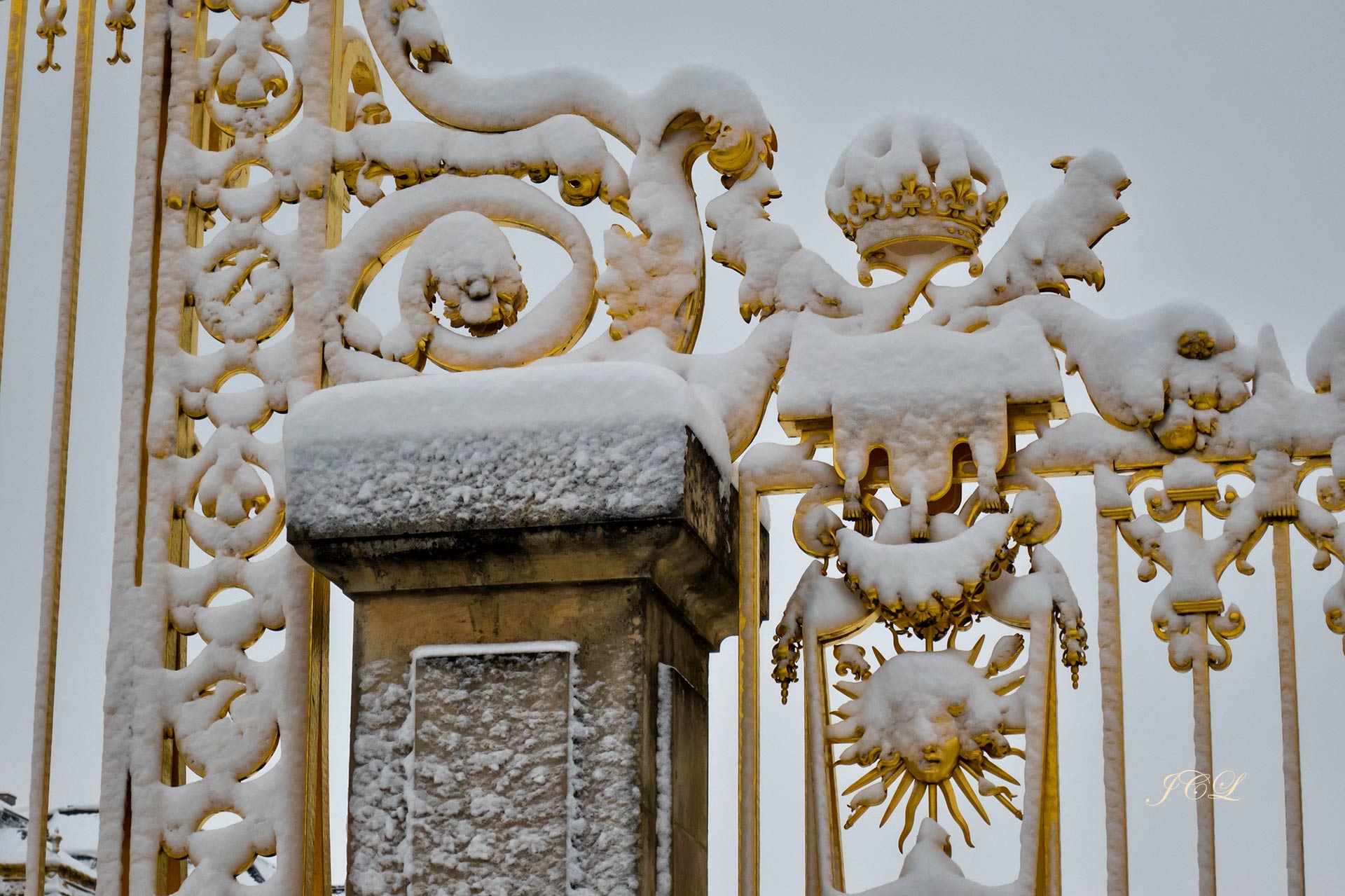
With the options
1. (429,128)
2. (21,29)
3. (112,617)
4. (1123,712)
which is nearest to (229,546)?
(112,617)

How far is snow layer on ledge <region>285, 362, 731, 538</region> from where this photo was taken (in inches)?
130

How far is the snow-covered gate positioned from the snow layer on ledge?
0.36m

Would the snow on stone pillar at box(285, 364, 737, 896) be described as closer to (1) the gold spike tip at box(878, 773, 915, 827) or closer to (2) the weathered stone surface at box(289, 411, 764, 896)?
(2) the weathered stone surface at box(289, 411, 764, 896)

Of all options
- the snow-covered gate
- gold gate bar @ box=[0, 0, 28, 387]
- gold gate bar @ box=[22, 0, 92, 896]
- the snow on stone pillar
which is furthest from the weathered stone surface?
gold gate bar @ box=[0, 0, 28, 387]

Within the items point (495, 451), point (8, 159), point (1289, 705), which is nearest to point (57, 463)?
point (8, 159)

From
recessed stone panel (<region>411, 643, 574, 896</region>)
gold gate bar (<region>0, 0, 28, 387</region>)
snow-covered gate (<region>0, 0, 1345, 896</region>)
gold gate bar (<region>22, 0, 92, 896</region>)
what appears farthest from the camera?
gold gate bar (<region>0, 0, 28, 387</region>)

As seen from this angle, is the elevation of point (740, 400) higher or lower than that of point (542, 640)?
higher

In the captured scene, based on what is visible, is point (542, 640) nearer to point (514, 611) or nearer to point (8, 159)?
point (514, 611)

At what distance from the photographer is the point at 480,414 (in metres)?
3.39

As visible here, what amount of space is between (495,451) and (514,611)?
27 centimetres

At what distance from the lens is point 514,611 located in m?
3.37

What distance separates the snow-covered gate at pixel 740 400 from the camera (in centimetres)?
348

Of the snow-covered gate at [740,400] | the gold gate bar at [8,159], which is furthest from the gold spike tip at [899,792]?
the gold gate bar at [8,159]

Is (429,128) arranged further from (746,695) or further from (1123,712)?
(1123,712)
